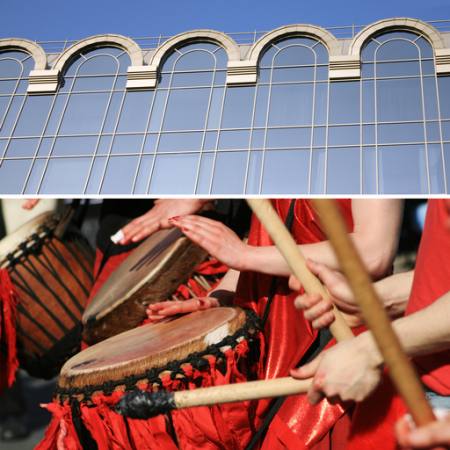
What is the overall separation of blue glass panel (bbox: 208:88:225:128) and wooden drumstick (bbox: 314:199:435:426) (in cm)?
1501

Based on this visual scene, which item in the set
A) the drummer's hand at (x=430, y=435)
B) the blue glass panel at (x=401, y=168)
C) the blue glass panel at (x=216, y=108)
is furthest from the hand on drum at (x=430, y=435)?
the blue glass panel at (x=216, y=108)

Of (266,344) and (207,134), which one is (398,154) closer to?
(207,134)

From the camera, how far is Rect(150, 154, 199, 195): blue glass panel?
15281 mm

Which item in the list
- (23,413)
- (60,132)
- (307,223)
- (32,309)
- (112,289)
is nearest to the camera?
(307,223)

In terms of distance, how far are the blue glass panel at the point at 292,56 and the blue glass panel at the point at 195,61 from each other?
1.21 m

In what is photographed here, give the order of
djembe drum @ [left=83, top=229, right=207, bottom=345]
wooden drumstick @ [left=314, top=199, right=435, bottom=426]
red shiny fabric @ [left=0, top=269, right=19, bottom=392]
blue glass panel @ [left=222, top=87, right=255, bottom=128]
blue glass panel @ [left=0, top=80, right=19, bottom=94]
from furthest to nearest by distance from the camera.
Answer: blue glass panel @ [left=0, top=80, right=19, bottom=94] < blue glass panel @ [left=222, top=87, right=255, bottom=128] < red shiny fabric @ [left=0, top=269, right=19, bottom=392] < djembe drum @ [left=83, top=229, right=207, bottom=345] < wooden drumstick @ [left=314, top=199, right=435, bottom=426]

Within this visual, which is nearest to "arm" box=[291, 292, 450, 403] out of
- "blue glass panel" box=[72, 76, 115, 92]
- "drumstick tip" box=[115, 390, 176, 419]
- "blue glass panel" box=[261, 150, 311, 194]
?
"drumstick tip" box=[115, 390, 176, 419]

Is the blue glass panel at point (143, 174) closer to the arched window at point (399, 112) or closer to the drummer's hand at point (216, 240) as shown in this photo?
the arched window at point (399, 112)

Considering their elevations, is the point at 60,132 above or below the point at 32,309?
above

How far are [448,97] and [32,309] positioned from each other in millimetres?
12686

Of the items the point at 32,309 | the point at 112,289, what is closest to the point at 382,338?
the point at 112,289

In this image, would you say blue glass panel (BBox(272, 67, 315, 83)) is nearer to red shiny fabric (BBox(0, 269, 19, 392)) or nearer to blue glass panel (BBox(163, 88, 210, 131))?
blue glass panel (BBox(163, 88, 210, 131))

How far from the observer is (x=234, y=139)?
51.8ft

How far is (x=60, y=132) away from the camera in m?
15.5
